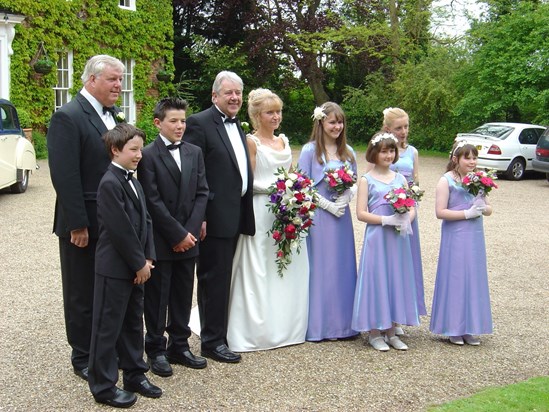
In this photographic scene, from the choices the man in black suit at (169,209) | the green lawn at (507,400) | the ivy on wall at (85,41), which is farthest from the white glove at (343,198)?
the ivy on wall at (85,41)

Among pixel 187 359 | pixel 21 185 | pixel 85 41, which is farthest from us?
pixel 85 41

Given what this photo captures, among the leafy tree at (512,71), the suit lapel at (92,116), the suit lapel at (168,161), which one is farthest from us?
the leafy tree at (512,71)

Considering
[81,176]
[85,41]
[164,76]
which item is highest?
[85,41]

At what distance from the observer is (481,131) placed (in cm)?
2088

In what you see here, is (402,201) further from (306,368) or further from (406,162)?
(306,368)

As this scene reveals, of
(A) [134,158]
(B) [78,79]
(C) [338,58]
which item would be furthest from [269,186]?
(C) [338,58]

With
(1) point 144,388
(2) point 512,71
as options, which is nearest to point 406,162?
(1) point 144,388

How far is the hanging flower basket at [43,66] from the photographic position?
20.2m

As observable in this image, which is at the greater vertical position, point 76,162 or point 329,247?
point 76,162

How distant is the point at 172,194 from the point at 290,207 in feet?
3.27

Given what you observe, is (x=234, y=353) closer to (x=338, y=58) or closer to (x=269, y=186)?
(x=269, y=186)

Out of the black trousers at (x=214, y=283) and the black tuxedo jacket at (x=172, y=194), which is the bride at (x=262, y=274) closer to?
the black trousers at (x=214, y=283)

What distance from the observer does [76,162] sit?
4.88 m

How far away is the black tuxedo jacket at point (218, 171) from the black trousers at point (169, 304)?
384 mm
